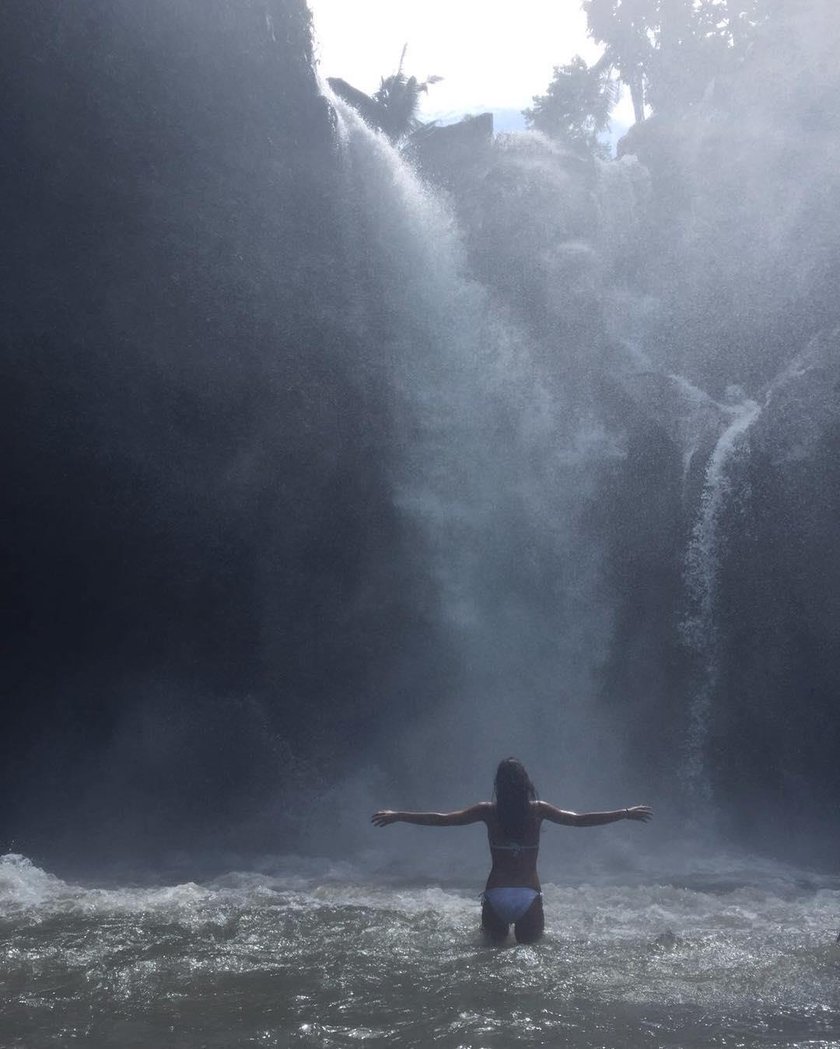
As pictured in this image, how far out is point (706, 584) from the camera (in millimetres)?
13180

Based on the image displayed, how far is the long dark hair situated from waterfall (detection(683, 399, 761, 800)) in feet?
23.4

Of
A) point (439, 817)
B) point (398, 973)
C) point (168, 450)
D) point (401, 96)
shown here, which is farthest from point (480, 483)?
point (401, 96)

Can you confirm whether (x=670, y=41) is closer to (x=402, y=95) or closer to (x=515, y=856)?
(x=402, y=95)

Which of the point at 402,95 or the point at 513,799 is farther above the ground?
the point at 402,95

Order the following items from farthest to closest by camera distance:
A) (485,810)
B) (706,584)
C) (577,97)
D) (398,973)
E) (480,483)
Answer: (577,97), (480,483), (706,584), (485,810), (398,973)

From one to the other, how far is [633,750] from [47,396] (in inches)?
389

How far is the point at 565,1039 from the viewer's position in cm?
432

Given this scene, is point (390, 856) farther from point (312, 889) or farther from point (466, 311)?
point (466, 311)

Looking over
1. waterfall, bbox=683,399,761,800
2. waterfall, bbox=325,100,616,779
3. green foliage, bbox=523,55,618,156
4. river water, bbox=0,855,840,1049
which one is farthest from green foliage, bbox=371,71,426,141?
river water, bbox=0,855,840,1049

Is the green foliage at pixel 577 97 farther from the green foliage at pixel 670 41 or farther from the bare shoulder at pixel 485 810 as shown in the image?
the bare shoulder at pixel 485 810

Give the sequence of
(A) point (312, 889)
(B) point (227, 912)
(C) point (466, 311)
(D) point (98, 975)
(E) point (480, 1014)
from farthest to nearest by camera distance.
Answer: (C) point (466, 311) < (A) point (312, 889) < (B) point (227, 912) < (D) point (98, 975) < (E) point (480, 1014)

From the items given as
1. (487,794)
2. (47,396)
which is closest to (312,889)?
(487,794)

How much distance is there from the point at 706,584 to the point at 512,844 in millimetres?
8105

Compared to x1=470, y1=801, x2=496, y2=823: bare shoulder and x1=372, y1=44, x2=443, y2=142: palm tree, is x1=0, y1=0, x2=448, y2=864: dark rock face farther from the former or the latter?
x1=372, y1=44, x2=443, y2=142: palm tree
